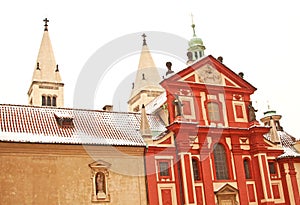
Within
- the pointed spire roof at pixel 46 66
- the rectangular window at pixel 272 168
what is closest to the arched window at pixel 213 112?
the rectangular window at pixel 272 168

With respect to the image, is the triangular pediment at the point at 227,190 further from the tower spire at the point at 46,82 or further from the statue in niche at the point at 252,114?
the tower spire at the point at 46,82

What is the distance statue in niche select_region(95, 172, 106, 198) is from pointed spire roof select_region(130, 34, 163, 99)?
24.3 m

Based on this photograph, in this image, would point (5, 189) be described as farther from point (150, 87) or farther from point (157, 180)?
point (150, 87)

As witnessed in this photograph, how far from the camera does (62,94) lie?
4938 cm

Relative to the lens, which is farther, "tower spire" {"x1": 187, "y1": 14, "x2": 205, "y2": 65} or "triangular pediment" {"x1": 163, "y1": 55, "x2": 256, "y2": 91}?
"tower spire" {"x1": 187, "y1": 14, "x2": 205, "y2": 65}

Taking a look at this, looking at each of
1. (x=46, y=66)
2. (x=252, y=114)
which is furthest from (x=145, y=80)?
(x=252, y=114)

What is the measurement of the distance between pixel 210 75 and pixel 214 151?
220 inches

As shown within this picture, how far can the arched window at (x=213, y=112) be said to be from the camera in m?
31.1

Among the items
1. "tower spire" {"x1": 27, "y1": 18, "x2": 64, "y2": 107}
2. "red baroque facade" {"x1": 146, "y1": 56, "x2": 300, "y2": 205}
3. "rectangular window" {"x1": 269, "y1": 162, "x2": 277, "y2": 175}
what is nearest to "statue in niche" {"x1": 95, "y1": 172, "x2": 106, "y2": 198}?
"red baroque facade" {"x1": 146, "y1": 56, "x2": 300, "y2": 205}

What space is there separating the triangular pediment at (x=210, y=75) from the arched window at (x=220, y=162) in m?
4.66

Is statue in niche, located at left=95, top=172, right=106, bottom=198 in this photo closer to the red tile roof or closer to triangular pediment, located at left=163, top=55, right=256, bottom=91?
the red tile roof

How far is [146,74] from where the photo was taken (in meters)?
50.6

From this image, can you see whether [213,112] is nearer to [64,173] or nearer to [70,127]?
[70,127]

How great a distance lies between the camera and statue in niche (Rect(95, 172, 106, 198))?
25755mm
